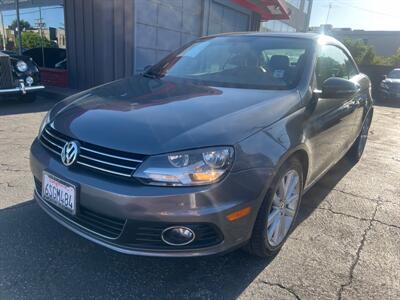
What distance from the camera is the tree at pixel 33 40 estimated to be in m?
10.5

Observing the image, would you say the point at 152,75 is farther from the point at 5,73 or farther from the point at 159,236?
the point at 5,73

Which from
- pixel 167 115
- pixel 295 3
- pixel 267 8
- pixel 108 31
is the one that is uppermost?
pixel 295 3

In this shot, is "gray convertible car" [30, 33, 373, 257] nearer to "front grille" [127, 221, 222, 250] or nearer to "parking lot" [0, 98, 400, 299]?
"front grille" [127, 221, 222, 250]

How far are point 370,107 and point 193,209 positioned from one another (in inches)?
155

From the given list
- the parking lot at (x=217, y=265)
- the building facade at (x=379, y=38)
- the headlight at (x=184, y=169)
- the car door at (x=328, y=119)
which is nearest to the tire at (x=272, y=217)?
the parking lot at (x=217, y=265)

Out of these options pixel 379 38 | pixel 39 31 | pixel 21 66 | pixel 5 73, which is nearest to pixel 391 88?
pixel 39 31

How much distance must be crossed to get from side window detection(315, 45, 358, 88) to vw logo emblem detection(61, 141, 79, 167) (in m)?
1.98

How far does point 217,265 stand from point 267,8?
1262cm

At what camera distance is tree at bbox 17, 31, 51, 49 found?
10455 mm

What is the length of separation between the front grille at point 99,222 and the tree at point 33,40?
964cm

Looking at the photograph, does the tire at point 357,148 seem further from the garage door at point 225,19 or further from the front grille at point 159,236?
the garage door at point 225,19

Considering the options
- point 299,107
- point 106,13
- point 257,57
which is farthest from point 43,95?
point 299,107

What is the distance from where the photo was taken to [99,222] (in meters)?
2.06

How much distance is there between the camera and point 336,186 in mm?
3988
